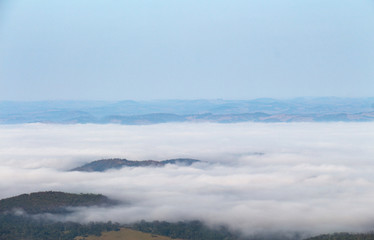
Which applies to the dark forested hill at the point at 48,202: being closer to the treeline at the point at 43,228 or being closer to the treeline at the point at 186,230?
the treeline at the point at 43,228

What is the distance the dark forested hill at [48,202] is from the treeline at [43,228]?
191 inches

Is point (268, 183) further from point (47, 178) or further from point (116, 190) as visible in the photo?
point (47, 178)

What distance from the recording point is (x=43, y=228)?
92.1 m

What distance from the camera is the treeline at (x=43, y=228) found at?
87938mm

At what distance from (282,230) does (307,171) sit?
77.9 m

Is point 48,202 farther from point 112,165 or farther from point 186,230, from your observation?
point 112,165

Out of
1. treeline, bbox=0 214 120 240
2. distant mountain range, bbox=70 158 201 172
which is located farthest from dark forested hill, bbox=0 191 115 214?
distant mountain range, bbox=70 158 201 172

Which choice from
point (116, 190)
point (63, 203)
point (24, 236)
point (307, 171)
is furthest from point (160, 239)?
point (307, 171)

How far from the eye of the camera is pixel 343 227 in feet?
307

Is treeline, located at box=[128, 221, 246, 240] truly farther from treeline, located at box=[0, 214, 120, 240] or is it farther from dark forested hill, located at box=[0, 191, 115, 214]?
dark forested hill, located at box=[0, 191, 115, 214]

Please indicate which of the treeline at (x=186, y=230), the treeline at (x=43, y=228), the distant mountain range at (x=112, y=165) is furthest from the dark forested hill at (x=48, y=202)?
the distant mountain range at (x=112, y=165)

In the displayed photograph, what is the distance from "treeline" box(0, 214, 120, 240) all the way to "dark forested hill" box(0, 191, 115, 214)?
191 inches

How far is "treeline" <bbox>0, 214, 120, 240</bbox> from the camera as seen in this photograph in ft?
289

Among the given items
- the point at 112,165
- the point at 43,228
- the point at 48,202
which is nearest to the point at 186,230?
the point at 43,228
